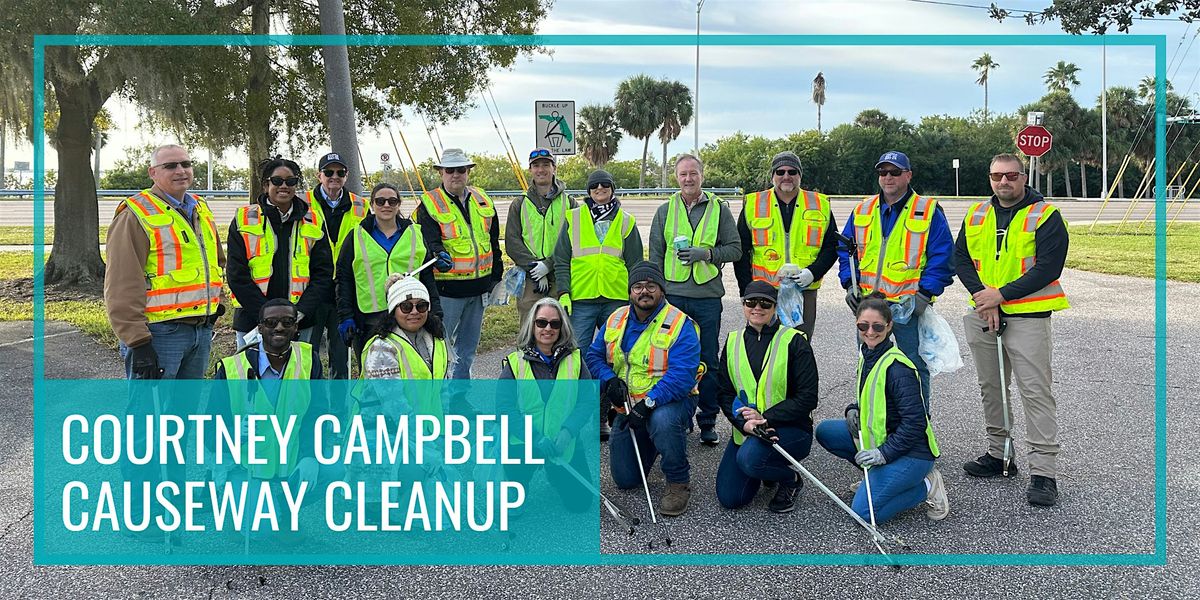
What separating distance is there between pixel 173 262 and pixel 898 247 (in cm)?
412

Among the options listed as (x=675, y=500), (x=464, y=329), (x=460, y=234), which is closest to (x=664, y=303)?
(x=675, y=500)

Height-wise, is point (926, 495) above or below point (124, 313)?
below

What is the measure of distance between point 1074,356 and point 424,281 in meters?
6.43

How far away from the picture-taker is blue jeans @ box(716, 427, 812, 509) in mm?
4680

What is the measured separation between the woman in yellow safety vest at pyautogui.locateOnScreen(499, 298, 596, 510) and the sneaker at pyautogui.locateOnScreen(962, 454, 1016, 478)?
7.53ft

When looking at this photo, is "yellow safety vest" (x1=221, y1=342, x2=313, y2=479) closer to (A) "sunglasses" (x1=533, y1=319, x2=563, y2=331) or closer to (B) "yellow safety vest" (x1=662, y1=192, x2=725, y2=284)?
(A) "sunglasses" (x1=533, y1=319, x2=563, y2=331)

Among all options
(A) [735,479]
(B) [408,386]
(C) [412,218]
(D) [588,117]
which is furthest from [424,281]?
(D) [588,117]

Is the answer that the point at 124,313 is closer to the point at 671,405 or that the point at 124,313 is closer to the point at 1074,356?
the point at 671,405

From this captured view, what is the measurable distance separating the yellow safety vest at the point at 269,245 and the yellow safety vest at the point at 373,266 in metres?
0.28

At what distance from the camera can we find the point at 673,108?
52406mm

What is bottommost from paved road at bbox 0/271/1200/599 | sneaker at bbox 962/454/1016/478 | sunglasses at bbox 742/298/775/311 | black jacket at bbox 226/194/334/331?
paved road at bbox 0/271/1200/599

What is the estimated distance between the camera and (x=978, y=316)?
17.5 ft

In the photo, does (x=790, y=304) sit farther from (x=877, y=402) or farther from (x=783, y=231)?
(x=877, y=402)

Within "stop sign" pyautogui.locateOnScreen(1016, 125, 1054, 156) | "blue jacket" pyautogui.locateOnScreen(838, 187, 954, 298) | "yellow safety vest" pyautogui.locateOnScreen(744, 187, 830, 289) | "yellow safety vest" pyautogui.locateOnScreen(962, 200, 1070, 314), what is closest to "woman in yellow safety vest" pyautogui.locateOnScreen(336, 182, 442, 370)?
"yellow safety vest" pyautogui.locateOnScreen(744, 187, 830, 289)
